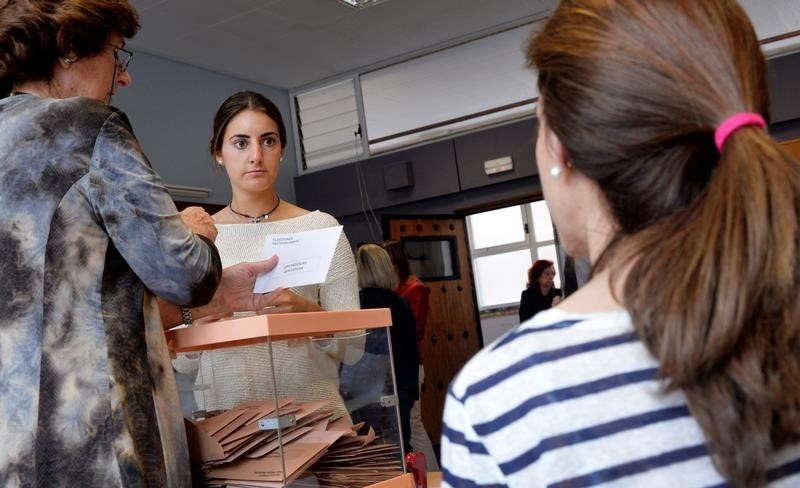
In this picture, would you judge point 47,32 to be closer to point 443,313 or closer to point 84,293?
point 84,293

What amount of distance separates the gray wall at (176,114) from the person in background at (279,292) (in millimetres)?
4762

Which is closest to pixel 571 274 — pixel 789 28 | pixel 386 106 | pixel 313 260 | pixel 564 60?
pixel 313 260

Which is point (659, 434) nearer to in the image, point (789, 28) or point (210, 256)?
point (210, 256)

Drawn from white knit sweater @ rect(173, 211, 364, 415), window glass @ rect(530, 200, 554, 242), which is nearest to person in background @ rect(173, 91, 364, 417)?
white knit sweater @ rect(173, 211, 364, 415)

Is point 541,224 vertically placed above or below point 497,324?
above

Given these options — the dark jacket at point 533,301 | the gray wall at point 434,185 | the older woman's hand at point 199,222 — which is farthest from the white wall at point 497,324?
the older woman's hand at point 199,222

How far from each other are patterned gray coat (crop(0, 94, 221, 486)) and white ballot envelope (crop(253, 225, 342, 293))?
6.8 inches

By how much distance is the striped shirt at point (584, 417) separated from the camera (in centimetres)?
68

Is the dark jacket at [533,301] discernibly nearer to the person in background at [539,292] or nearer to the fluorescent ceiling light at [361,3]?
the person in background at [539,292]

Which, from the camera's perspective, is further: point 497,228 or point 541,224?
point 497,228

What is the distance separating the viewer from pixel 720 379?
0.67 meters

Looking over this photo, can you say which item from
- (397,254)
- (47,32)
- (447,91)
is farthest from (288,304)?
(447,91)

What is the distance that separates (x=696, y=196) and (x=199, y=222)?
0.93 meters

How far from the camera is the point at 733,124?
27.7 inches
